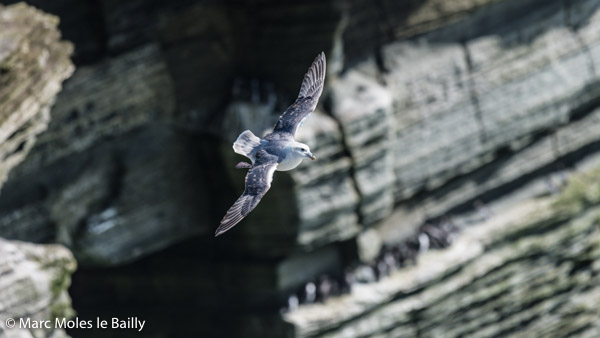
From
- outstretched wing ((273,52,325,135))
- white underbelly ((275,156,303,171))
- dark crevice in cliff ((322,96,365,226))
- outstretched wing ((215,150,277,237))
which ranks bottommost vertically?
outstretched wing ((215,150,277,237))

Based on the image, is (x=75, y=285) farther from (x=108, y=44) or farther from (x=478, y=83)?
(x=478, y=83)

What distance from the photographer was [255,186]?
1380cm

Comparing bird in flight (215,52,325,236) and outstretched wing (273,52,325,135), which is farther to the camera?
outstretched wing (273,52,325,135)

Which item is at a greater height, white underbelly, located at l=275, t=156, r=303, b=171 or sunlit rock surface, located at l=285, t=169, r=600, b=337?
sunlit rock surface, located at l=285, t=169, r=600, b=337

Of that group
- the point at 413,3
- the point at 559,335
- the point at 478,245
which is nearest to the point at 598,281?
the point at 559,335

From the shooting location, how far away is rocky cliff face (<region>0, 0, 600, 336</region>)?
845 inches

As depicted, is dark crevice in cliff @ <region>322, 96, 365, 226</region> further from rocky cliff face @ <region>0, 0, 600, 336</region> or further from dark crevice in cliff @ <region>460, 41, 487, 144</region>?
dark crevice in cliff @ <region>460, 41, 487, 144</region>

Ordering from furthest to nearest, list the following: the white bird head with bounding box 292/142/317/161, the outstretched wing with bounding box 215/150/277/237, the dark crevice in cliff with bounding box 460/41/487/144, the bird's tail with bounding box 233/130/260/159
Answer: the dark crevice in cliff with bounding box 460/41/487/144
the bird's tail with bounding box 233/130/260/159
the white bird head with bounding box 292/142/317/161
the outstretched wing with bounding box 215/150/277/237

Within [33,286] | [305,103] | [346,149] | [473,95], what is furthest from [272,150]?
[473,95]

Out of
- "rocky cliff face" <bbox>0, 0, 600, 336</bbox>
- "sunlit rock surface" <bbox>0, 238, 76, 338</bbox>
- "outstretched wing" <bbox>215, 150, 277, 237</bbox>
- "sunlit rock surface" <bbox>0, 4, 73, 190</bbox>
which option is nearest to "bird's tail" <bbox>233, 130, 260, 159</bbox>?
"outstretched wing" <bbox>215, 150, 277, 237</bbox>

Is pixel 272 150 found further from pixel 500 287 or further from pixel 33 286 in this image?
pixel 500 287

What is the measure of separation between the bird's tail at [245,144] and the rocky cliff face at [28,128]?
342 centimetres

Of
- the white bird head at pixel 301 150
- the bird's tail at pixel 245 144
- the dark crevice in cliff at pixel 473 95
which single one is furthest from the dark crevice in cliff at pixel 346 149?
the white bird head at pixel 301 150

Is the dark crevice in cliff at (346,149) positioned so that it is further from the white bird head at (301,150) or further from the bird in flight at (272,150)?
the white bird head at (301,150)
